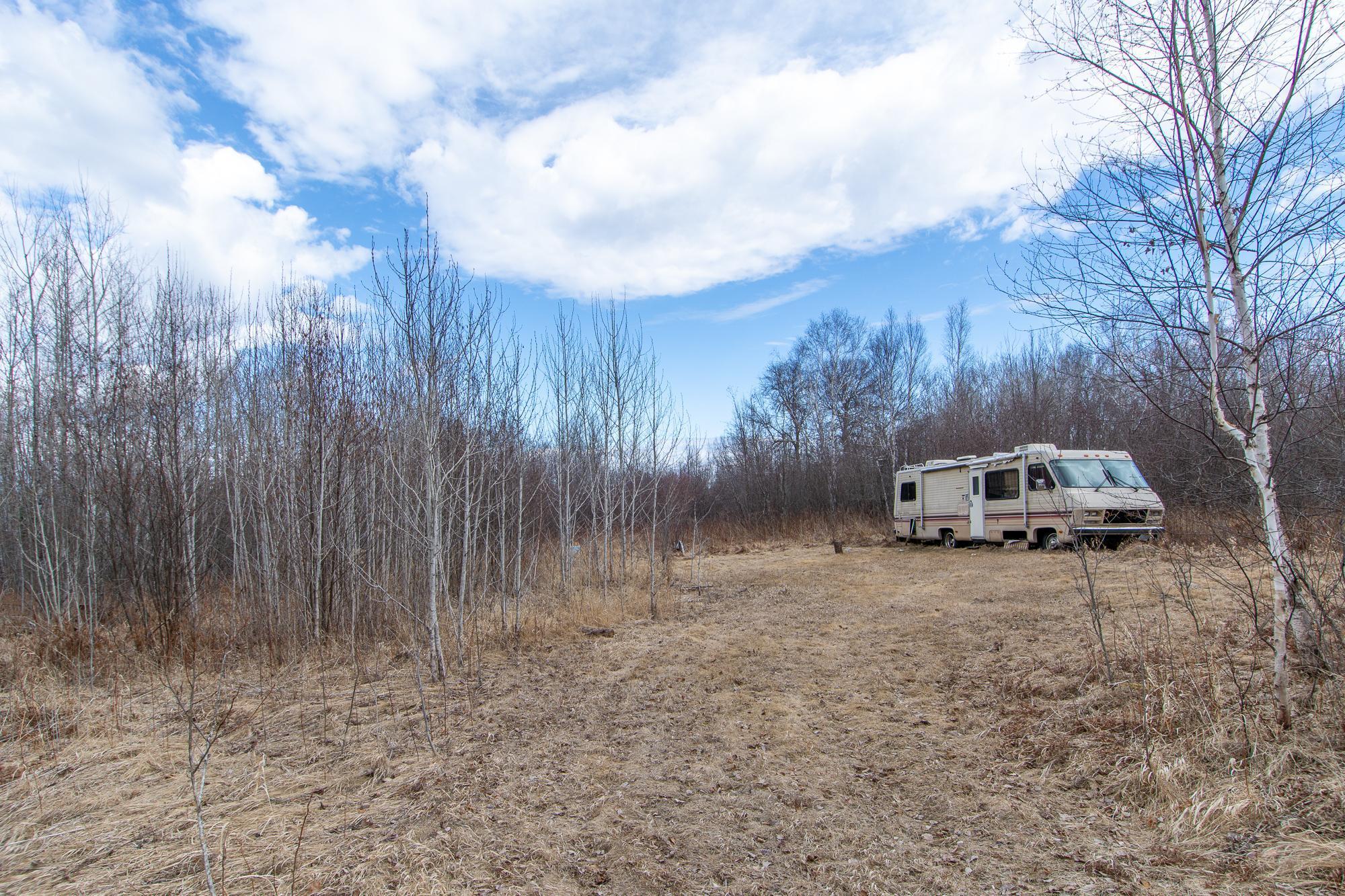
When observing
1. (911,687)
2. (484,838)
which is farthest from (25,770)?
(911,687)

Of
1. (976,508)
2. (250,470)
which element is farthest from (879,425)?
(250,470)

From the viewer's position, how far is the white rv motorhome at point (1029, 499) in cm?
1245

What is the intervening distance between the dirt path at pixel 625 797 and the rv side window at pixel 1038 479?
8.07 m

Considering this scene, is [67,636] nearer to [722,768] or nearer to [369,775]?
[369,775]

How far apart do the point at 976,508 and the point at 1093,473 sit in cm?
290

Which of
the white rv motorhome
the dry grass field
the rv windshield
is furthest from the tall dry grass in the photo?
the rv windshield

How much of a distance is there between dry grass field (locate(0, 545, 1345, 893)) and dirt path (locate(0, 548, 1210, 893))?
0.06 ft

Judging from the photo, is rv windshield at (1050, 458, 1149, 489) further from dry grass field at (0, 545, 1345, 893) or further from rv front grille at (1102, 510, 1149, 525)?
dry grass field at (0, 545, 1345, 893)

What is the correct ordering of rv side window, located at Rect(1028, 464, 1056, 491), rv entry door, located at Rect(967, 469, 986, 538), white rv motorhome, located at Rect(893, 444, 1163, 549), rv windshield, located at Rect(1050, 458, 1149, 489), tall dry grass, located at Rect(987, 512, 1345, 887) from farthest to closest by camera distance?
1. rv entry door, located at Rect(967, 469, 986, 538)
2. rv side window, located at Rect(1028, 464, 1056, 491)
3. rv windshield, located at Rect(1050, 458, 1149, 489)
4. white rv motorhome, located at Rect(893, 444, 1163, 549)
5. tall dry grass, located at Rect(987, 512, 1345, 887)

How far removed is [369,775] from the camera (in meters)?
3.97

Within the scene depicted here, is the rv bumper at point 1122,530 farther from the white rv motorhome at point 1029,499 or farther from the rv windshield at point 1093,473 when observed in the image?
the rv windshield at point 1093,473

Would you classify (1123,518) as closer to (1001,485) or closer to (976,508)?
(1001,485)

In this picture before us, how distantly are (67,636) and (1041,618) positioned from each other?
10.6 m

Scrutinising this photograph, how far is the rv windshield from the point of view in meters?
13.1
